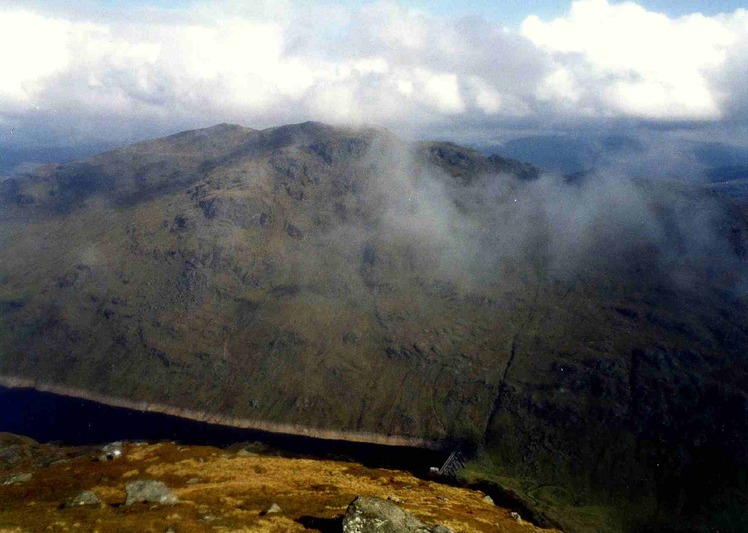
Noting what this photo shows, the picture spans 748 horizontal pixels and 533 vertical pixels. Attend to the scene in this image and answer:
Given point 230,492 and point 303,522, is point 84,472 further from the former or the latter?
point 303,522

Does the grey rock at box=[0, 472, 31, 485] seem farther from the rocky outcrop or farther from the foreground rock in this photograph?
the foreground rock

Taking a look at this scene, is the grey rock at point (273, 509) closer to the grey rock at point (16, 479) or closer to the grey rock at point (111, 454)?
the grey rock at point (111, 454)

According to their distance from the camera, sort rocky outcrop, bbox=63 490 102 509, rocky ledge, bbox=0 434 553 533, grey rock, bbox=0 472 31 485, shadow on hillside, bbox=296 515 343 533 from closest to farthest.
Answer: rocky ledge, bbox=0 434 553 533 < shadow on hillside, bbox=296 515 343 533 < rocky outcrop, bbox=63 490 102 509 < grey rock, bbox=0 472 31 485

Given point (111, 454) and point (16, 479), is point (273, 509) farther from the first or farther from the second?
point (16, 479)

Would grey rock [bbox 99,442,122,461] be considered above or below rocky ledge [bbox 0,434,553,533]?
below

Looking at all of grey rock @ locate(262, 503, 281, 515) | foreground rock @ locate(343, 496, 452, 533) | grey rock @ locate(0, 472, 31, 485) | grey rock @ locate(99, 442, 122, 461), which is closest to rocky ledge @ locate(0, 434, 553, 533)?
grey rock @ locate(262, 503, 281, 515)

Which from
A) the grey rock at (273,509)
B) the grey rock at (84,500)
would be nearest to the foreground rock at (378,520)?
the grey rock at (273,509)
